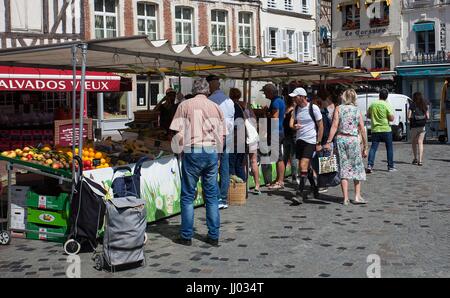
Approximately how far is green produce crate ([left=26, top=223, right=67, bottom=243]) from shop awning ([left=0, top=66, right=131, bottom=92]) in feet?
27.2

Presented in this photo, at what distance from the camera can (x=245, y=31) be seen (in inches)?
1293

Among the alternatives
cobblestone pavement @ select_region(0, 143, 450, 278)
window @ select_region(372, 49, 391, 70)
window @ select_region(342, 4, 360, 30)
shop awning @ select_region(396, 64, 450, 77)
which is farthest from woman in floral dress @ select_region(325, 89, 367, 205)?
window @ select_region(342, 4, 360, 30)

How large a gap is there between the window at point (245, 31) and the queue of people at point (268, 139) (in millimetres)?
21048

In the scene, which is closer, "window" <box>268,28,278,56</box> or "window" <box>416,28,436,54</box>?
"window" <box>268,28,278,56</box>

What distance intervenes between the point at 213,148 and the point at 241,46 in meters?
26.8

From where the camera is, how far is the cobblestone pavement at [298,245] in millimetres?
5355

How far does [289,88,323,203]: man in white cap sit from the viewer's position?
8.44m

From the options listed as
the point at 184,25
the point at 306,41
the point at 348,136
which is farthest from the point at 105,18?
the point at 348,136

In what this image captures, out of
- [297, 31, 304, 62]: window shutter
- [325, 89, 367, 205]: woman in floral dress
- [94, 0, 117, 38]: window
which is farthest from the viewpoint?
[297, 31, 304, 62]: window shutter

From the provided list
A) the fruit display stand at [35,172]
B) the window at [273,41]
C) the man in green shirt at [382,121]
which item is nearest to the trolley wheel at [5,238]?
the fruit display stand at [35,172]

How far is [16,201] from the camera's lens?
6.78 metres

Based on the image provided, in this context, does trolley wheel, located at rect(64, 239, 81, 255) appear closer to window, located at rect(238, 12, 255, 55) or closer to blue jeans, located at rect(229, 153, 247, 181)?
blue jeans, located at rect(229, 153, 247, 181)
